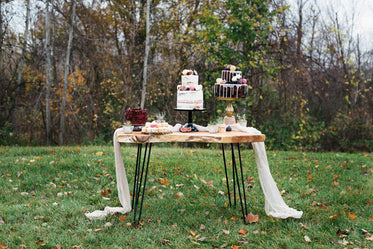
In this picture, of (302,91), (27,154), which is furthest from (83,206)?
(302,91)

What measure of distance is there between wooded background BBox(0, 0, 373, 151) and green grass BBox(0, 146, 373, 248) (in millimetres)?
2336

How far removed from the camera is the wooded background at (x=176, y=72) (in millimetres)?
9086

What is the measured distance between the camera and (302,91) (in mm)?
9328

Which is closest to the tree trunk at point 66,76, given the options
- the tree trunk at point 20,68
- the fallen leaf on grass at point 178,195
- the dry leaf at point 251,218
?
the tree trunk at point 20,68

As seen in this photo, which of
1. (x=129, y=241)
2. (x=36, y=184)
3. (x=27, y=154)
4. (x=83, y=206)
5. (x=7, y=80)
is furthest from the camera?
(x=7, y=80)

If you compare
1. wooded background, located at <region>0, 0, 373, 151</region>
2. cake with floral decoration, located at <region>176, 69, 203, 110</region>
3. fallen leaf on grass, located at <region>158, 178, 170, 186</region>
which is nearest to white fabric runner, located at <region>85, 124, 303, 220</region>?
cake with floral decoration, located at <region>176, 69, 203, 110</region>

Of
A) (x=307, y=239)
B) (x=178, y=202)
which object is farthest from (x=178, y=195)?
(x=307, y=239)

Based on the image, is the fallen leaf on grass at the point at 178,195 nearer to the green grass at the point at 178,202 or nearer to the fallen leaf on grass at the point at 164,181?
the green grass at the point at 178,202

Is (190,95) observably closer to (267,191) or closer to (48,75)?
(267,191)

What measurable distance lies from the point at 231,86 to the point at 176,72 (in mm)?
5684

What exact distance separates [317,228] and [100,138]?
23.3 feet

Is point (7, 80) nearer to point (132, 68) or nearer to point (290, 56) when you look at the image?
point (132, 68)

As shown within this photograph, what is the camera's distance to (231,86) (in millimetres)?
3973

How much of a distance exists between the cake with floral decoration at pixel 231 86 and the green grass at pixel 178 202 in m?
1.36
